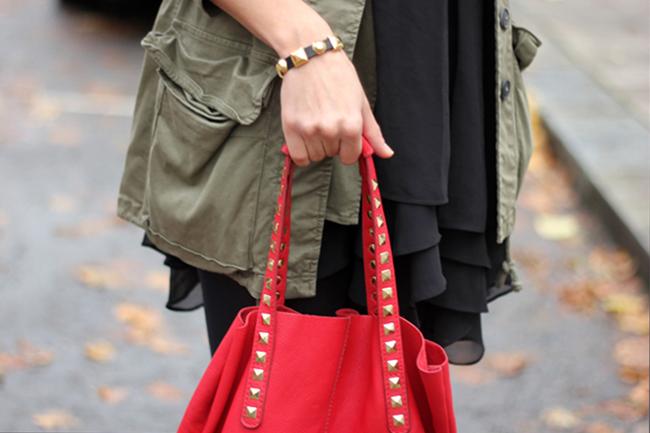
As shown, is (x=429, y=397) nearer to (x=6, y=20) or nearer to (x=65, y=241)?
(x=65, y=241)

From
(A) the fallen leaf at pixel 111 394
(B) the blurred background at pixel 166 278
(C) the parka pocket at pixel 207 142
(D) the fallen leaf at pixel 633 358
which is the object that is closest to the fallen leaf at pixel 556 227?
(B) the blurred background at pixel 166 278

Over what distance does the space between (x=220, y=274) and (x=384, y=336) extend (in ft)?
1.23

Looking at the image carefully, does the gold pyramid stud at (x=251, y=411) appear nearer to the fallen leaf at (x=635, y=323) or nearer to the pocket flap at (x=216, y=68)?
the pocket flap at (x=216, y=68)

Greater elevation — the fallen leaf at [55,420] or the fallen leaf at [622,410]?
the fallen leaf at [622,410]

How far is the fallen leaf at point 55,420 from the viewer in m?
3.34

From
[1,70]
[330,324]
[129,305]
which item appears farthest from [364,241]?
[1,70]

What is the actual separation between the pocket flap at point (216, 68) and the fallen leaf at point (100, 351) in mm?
2227

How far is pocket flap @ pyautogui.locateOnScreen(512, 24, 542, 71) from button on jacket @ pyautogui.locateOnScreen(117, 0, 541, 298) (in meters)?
0.08

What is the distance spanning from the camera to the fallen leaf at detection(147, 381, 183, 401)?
11.7ft

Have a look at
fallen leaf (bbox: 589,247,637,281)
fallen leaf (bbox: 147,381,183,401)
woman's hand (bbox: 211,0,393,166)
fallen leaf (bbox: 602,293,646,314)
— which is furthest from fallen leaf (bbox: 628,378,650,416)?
woman's hand (bbox: 211,0,393,166)

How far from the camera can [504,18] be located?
1.78 metres

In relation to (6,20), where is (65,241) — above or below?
above

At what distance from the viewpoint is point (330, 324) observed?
1.58 m

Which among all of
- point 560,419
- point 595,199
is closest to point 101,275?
point 560,419
